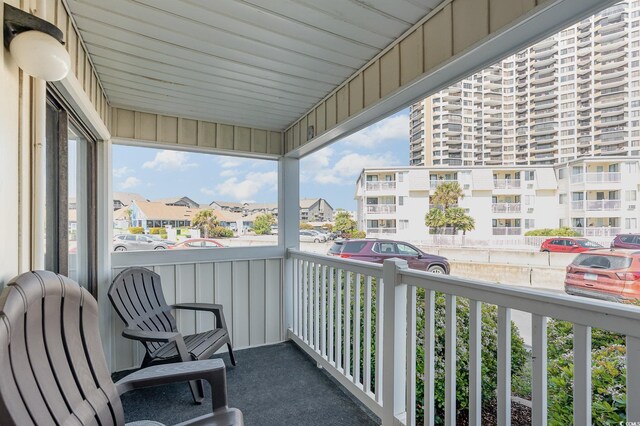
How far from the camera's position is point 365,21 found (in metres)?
1.70

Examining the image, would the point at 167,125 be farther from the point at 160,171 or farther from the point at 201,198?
the point at 201,198

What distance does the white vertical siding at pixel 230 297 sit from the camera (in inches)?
118

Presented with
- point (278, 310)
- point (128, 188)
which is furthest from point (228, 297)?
point (128, 188)

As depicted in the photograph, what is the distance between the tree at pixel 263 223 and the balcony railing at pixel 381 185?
68.3 inches

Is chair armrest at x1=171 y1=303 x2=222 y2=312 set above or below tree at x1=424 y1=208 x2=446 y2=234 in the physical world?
below

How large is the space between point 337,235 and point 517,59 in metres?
1.74

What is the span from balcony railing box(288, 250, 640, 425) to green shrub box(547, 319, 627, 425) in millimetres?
51

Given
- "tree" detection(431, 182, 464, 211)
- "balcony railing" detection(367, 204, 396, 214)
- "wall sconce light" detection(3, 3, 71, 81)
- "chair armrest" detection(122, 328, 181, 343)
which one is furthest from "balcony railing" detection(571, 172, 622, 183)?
"chair armrest" detection(122, 328, 181, 343)

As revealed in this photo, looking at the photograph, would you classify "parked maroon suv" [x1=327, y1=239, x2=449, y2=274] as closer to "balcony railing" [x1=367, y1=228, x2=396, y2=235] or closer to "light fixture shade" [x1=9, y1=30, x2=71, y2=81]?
"balcony railing" [x1=367, y1=228, x2=396, y2=235]

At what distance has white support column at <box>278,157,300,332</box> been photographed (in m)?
3.60

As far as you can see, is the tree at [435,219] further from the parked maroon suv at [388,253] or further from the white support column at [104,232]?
the white support column at [104,232]

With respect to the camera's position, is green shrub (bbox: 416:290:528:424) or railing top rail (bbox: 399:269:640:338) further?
→ green shrub (bbox: 416:290:528:424)

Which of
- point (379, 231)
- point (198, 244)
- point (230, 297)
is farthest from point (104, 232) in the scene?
point (379, 231)

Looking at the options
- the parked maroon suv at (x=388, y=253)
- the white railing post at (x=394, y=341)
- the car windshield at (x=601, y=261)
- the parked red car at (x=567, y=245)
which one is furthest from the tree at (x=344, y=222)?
the car windshield at (x=601, y=261)
